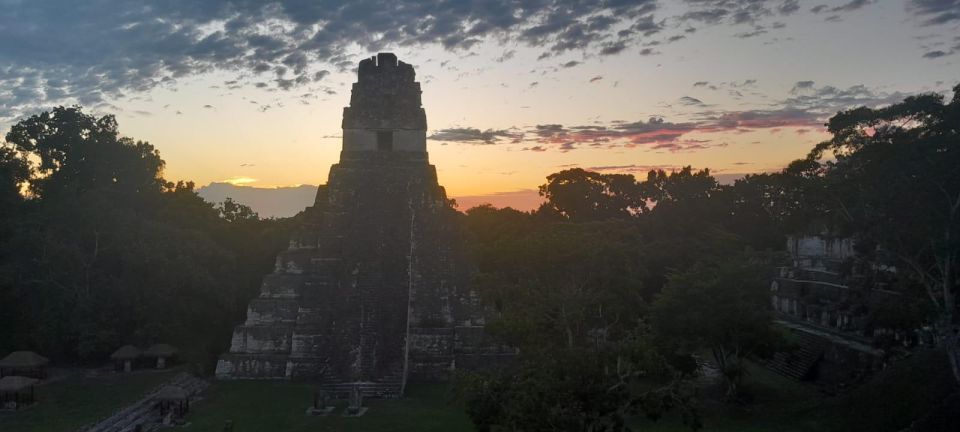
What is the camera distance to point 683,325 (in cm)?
2038

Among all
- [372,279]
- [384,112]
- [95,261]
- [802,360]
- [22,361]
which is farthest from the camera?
[384,112]

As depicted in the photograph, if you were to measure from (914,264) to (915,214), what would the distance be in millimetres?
1223

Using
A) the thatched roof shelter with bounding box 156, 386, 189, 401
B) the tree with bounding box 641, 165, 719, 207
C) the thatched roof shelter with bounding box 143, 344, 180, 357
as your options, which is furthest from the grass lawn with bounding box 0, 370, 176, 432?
the tree with bounding box 641, 165, 719, 207

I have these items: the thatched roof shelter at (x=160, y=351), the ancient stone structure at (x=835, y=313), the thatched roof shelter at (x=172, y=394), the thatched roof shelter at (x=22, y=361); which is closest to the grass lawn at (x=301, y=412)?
the thatched roof shelter at (x=172, y=394)

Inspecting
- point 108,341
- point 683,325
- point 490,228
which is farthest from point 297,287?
point 490,228

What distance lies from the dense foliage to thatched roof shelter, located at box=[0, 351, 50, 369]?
6.21 ft

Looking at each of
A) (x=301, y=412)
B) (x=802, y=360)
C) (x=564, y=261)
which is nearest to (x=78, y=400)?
(x=301, y=412)

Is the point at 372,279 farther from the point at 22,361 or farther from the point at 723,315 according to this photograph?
the point at 723,315

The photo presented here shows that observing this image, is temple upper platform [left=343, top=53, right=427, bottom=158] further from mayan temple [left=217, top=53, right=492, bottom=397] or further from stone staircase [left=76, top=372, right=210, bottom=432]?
stone staircase [left=76, top=372, right=210, bottom=432]

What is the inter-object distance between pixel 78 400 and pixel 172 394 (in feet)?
14.2

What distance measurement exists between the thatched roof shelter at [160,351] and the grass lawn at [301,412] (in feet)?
13.5

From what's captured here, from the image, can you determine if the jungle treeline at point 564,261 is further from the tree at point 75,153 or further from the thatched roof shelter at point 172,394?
the thatched roof shelter at point 172,394

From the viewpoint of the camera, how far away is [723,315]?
64.7 ft

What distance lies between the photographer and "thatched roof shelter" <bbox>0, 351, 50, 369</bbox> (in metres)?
23.8
